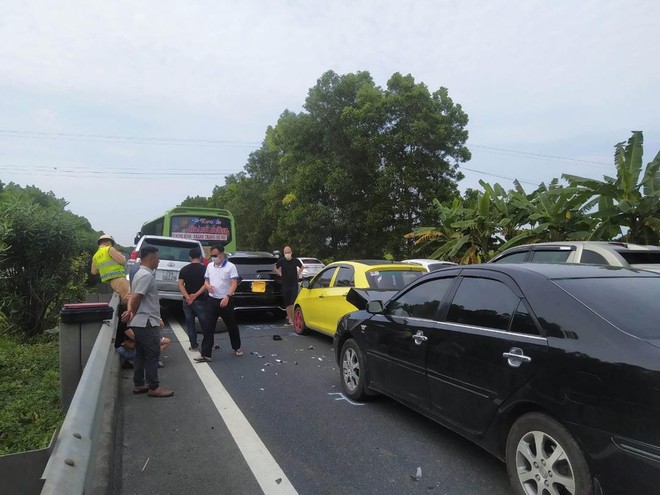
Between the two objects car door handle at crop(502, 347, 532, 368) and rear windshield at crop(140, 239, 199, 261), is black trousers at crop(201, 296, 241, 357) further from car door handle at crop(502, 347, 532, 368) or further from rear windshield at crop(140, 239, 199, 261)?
car door handle at crop(502, 347, 532, 368)

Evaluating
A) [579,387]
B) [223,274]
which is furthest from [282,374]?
[579,387]

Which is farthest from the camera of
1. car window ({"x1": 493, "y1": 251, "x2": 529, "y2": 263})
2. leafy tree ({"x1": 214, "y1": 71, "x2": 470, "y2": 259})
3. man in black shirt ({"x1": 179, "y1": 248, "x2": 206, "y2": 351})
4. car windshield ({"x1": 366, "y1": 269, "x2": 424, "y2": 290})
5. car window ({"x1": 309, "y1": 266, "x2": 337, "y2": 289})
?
leafy tree ({"x1": 214, "y1": 71, "x2": 470, "y2": 259})

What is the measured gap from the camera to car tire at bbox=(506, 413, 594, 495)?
2.69m

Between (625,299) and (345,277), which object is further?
(345,277)

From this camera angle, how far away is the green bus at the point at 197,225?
16.8 meters

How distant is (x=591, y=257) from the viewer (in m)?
6.73

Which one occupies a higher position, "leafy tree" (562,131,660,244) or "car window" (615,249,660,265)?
"leafy tree" (562,131,660,244)

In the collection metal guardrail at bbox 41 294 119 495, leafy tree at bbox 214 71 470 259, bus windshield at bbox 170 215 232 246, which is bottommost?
metal guardrail at bbox 41 294 119 495

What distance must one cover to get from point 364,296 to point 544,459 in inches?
162

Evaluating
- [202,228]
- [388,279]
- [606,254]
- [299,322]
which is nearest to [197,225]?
[202,228]

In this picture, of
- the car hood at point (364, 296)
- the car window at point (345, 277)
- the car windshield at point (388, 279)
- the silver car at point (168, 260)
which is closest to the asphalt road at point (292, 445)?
the car hood at point (364, 296)

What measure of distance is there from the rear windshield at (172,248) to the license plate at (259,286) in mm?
→ 1681

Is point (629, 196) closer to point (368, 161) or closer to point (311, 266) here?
point (368, 161)

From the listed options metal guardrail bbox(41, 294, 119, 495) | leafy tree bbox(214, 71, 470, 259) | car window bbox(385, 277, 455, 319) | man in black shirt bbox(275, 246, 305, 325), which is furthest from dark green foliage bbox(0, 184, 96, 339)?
leafy tree bbox(214, 71, 470, 259)
